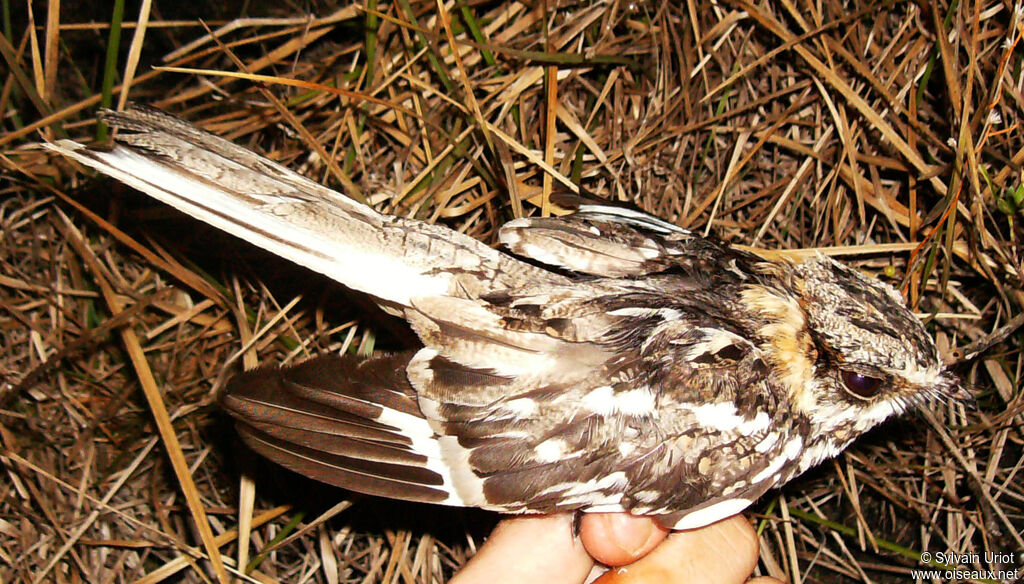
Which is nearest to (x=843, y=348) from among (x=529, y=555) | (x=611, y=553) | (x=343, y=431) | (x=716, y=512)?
(x=716, y=512)

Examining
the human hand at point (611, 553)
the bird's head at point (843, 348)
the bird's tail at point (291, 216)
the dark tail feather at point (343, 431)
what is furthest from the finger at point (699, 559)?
the bird's tail at point (291, 216)

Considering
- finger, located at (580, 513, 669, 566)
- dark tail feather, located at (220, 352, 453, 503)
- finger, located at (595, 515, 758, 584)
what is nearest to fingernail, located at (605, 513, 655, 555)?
finger, located at (580, 513, 669, 566)

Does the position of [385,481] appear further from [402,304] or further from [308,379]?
[402,304]

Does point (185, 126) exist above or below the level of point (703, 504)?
above

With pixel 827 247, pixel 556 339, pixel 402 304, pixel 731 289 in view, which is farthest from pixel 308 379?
pixel 827 247

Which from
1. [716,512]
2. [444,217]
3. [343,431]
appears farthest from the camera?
[444,217]

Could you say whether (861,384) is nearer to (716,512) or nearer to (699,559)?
(716,512)
